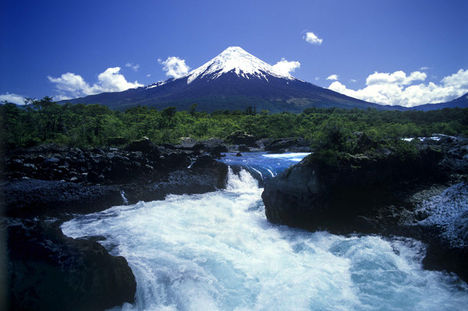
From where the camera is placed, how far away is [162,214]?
9.61 metres

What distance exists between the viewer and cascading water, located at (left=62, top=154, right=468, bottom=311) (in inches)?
188

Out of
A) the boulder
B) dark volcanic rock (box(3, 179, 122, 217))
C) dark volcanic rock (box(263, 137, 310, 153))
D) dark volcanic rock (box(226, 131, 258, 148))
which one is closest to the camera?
dark volcanic rock (box(3, 179, 122, 217))

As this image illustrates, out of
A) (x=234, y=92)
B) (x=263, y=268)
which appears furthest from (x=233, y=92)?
(x=263, y=268)

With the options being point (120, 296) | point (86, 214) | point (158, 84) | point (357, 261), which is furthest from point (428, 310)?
point (158, 84)

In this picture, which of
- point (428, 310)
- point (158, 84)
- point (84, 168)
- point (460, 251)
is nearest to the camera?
point (428, 310)

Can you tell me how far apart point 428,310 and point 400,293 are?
1.72 feet

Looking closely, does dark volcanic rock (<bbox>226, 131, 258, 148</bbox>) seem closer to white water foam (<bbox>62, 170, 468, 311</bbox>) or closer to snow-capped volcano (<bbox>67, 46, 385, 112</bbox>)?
white water foam (<bbox>62, 170, 468, 311</bbox>)

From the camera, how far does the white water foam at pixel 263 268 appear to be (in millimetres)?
4766

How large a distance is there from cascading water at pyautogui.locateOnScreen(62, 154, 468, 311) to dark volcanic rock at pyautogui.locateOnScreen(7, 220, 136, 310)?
52 cm

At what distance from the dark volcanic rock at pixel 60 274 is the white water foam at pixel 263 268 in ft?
1.61

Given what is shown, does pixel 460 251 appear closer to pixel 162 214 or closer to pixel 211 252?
pixel 211 252

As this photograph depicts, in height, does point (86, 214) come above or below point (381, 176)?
below

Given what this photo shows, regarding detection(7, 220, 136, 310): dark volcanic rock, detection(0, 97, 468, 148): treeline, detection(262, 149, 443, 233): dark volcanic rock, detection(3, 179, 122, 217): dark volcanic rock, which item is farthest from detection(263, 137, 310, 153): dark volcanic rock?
detection(7, 220, 136, 310): dark volcanic rock

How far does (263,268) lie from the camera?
234 inches
